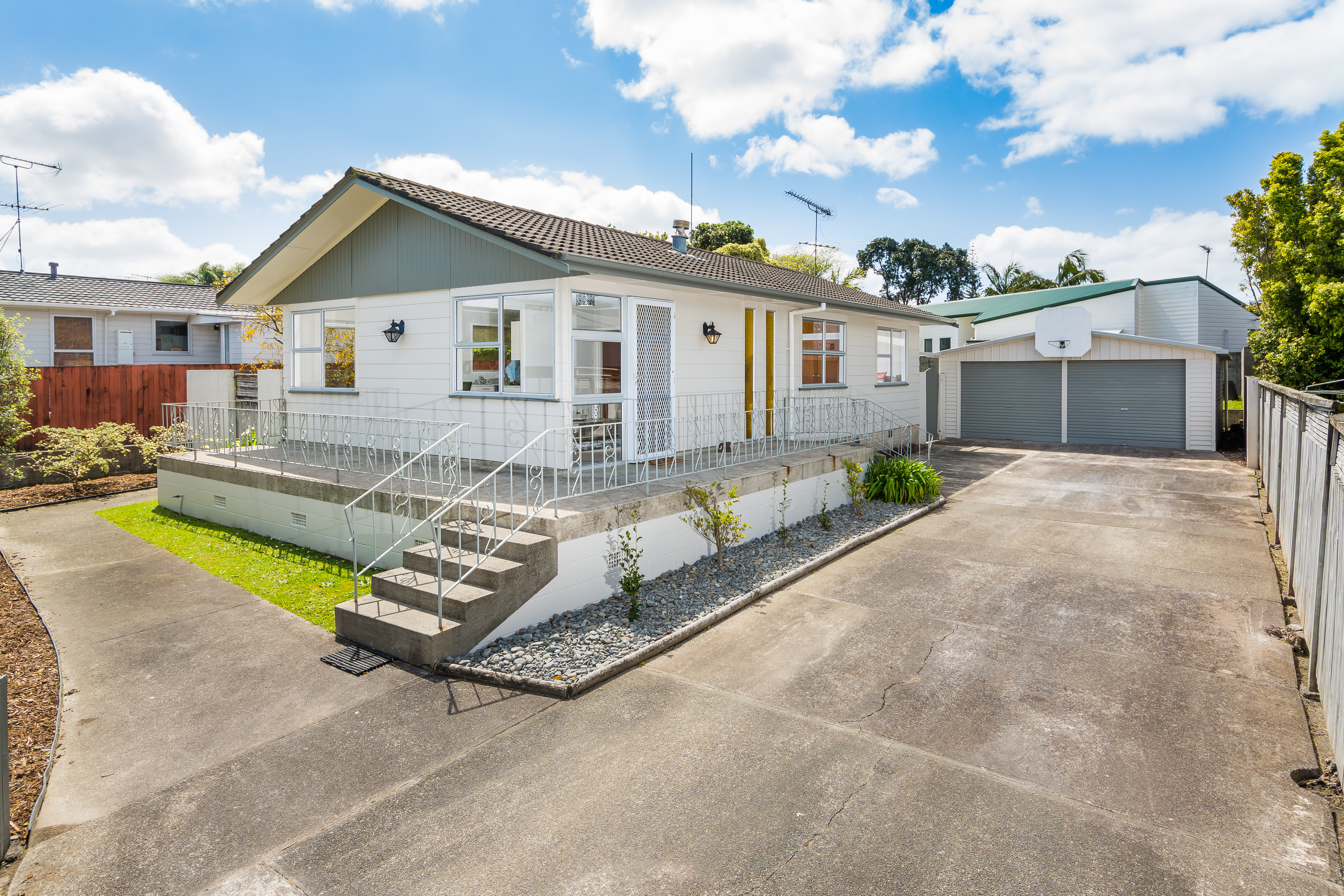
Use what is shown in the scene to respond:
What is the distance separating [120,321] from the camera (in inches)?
786

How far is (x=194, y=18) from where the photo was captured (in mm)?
10484

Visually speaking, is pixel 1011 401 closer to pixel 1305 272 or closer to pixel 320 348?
pixel 1305 272

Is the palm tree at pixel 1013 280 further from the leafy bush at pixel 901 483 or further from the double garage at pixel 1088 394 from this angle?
the leafy bush at pixel 901 483

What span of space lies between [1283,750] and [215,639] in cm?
773

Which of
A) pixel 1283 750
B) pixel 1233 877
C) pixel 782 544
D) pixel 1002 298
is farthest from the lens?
pixel 1002 298

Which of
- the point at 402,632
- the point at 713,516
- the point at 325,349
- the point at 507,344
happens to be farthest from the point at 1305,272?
the point at 325,349

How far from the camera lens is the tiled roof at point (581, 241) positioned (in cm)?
822

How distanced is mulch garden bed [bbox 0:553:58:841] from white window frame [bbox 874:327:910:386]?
1450 centimetres

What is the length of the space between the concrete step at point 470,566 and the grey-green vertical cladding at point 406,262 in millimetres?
3456

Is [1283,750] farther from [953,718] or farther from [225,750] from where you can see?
[225,750]

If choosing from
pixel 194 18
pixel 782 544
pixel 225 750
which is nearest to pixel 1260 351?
pixel 782 544

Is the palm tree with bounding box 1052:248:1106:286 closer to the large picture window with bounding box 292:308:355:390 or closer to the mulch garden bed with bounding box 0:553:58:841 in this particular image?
the large picture window with bounding box 292:308:355:390

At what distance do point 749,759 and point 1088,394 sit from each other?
18244 mm

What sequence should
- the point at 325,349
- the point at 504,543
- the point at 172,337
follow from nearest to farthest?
Answer: the point at 504,543 < the point at 325,349 < the point at 172,337
